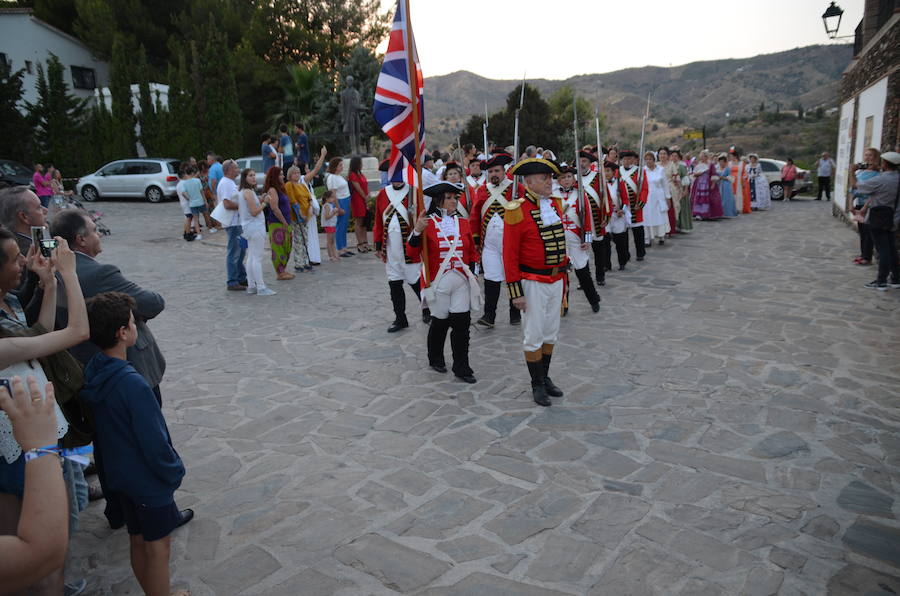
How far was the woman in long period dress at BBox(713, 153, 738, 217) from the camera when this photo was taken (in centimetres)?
1795

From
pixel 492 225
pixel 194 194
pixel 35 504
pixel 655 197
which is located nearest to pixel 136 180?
pixel 194 194

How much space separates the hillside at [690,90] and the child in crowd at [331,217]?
53.1 metres

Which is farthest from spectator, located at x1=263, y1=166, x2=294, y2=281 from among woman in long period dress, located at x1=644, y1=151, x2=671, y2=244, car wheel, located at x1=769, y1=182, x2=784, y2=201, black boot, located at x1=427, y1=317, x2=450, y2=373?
car wheel, located at x1=769, y1=182, x2=784, y2=201

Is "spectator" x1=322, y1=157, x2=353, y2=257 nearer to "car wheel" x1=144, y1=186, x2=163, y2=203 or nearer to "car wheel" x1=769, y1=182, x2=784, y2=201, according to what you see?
"car wheel" x1=144, y1=186, x2=163, y2=203

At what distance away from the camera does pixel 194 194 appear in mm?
15586

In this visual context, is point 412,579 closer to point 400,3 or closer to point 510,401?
point 510,401

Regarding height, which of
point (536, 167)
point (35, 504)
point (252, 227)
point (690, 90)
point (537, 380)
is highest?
point (690, 90)

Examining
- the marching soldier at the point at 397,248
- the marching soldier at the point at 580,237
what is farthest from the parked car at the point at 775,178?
the marching soldier at the point at 397,248

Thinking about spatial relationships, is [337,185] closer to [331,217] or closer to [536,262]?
[331,217]

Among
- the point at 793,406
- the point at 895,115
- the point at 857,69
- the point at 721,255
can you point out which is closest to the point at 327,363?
the point at 793,406

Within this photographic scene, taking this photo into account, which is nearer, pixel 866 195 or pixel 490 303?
pixel 490 303

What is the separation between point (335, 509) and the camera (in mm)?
4023

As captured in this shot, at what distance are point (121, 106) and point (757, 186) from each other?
27257 millimetres

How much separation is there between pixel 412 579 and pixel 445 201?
3685 mm
